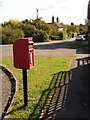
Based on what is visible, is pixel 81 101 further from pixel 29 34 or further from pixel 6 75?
pixel 29 34

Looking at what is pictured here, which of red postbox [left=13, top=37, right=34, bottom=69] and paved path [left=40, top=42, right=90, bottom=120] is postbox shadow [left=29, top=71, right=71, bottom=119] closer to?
paved path [left=40, top=42, right=90, bottom=120]

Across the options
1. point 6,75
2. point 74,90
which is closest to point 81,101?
point 74,90

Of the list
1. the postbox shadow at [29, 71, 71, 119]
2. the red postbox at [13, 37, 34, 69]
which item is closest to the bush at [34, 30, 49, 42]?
the postbox shadow at [29, 71, 71, 119]

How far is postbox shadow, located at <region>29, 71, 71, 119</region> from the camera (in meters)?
4.56

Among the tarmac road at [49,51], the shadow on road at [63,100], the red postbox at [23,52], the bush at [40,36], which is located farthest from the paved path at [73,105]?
the bush at [40,36]

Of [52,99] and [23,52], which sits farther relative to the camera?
[52,99]

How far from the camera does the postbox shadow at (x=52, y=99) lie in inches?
180

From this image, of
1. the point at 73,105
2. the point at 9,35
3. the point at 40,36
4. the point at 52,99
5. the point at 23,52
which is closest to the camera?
the point at 23,52

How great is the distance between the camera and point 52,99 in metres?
5.46

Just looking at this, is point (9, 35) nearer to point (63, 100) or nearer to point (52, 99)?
point (52, 99)

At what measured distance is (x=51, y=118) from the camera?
4.27 meters

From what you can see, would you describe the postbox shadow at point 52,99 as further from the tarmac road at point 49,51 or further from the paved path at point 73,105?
the tarmac road at point 49,51

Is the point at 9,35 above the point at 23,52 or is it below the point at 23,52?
above

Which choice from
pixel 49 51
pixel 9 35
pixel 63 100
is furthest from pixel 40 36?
pixel 63 100
